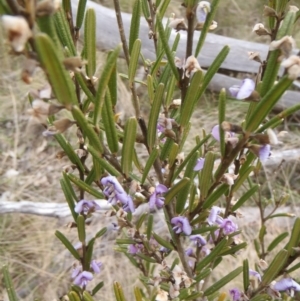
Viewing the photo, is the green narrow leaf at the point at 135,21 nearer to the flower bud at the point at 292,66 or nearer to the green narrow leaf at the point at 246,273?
the flower bud at the point at 292,66

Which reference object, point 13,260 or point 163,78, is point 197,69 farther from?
point 13,260

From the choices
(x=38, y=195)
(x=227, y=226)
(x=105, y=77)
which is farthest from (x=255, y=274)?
(x=38, y=195)

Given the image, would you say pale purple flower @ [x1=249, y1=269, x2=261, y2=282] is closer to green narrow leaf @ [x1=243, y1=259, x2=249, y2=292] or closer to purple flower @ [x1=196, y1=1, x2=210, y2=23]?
green narrow leaf @ [x1=243, y1=259, x2=249, y2=292]

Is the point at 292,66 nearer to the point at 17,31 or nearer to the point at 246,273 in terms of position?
the point at 17,31

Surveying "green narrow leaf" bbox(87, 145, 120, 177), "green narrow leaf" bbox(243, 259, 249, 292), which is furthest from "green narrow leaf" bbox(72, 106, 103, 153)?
"green narrow leaf" bbox(243, 259, 249, 292)

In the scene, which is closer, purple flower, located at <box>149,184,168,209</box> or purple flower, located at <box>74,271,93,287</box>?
purple flower, located at <box>149,184,168,209</box>

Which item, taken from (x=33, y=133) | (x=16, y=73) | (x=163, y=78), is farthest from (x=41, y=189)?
(x=163, y=78)
